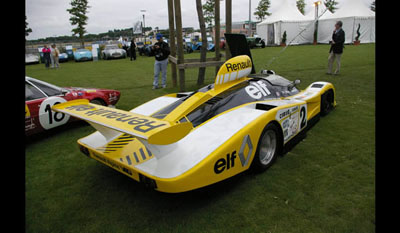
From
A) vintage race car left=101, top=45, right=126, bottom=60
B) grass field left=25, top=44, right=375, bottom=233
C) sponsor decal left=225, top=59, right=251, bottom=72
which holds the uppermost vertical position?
vintage race car left=101, top=45, right=126, bottom=60

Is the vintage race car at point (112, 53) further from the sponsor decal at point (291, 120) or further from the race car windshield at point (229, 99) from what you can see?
the sponsor decal at point (291, 120)

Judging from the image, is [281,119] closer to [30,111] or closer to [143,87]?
[30,111]

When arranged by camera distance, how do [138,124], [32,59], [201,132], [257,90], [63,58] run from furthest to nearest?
[63,58] < [32,59] < [257,90] < [201,132] < [138,124]

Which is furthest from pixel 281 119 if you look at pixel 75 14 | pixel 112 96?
pixel 75 14

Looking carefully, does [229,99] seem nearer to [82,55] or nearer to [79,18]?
[82,55]

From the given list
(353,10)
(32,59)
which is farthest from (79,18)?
(353,10)

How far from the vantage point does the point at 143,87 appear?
340 inches

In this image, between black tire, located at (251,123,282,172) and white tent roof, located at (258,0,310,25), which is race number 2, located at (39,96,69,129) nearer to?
black tire, located at (251,123,282,172)

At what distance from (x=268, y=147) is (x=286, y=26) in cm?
2710

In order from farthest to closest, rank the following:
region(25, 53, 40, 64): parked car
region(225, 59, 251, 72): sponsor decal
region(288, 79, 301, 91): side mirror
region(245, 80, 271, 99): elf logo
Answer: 1. region(25, 53, 40, 64): parked car
2. region(288, 79, 301, 91): side mirror
3. region(225, 59, 251, 72): sponsor decal
4. region(245, 80, 271, 99): elf logo

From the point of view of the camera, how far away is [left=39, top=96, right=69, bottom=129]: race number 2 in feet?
13.9

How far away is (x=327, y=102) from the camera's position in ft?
16.3

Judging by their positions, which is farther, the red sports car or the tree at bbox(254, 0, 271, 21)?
the tree at bbox(254, 0, 271, 21)

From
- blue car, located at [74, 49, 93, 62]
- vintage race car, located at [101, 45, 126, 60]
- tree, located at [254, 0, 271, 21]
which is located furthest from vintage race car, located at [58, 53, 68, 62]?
tree, located at [254, 0, 271, 21]
